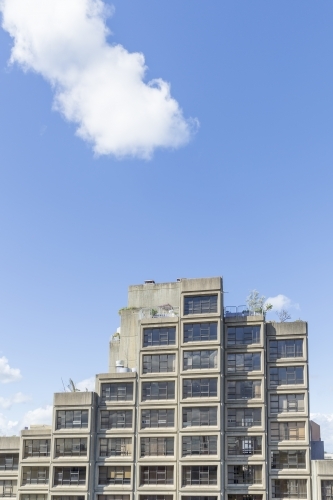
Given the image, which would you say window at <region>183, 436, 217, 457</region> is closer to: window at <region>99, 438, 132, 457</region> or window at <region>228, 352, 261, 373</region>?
window at <region>99, 438, 132, 457</region>

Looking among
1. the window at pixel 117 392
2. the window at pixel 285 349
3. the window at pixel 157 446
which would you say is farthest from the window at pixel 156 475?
the window at pixel 285 349

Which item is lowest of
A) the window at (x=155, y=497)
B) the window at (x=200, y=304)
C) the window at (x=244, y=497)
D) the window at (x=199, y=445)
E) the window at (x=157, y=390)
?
the window at (x=155, y=497)

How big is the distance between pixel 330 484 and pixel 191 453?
15.2 m

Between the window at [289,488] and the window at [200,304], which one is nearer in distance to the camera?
the window at [289,488]

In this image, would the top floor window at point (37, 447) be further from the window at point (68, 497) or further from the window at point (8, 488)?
the window at point (68, 497)

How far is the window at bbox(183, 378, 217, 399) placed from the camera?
70750 mm

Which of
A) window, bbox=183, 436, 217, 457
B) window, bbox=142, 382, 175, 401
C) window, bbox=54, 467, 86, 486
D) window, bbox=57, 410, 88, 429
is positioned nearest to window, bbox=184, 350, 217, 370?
window, bbox=142, 382, 175, 401

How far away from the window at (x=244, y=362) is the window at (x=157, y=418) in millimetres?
8582

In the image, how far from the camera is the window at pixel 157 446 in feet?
232

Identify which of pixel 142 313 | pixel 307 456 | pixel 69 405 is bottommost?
pixel 307 456

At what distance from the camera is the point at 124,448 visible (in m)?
72.0

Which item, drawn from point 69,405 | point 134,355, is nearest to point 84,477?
point 69,405

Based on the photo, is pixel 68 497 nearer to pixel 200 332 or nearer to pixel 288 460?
pixel 200 332

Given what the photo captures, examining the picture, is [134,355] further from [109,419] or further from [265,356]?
[265,356]
